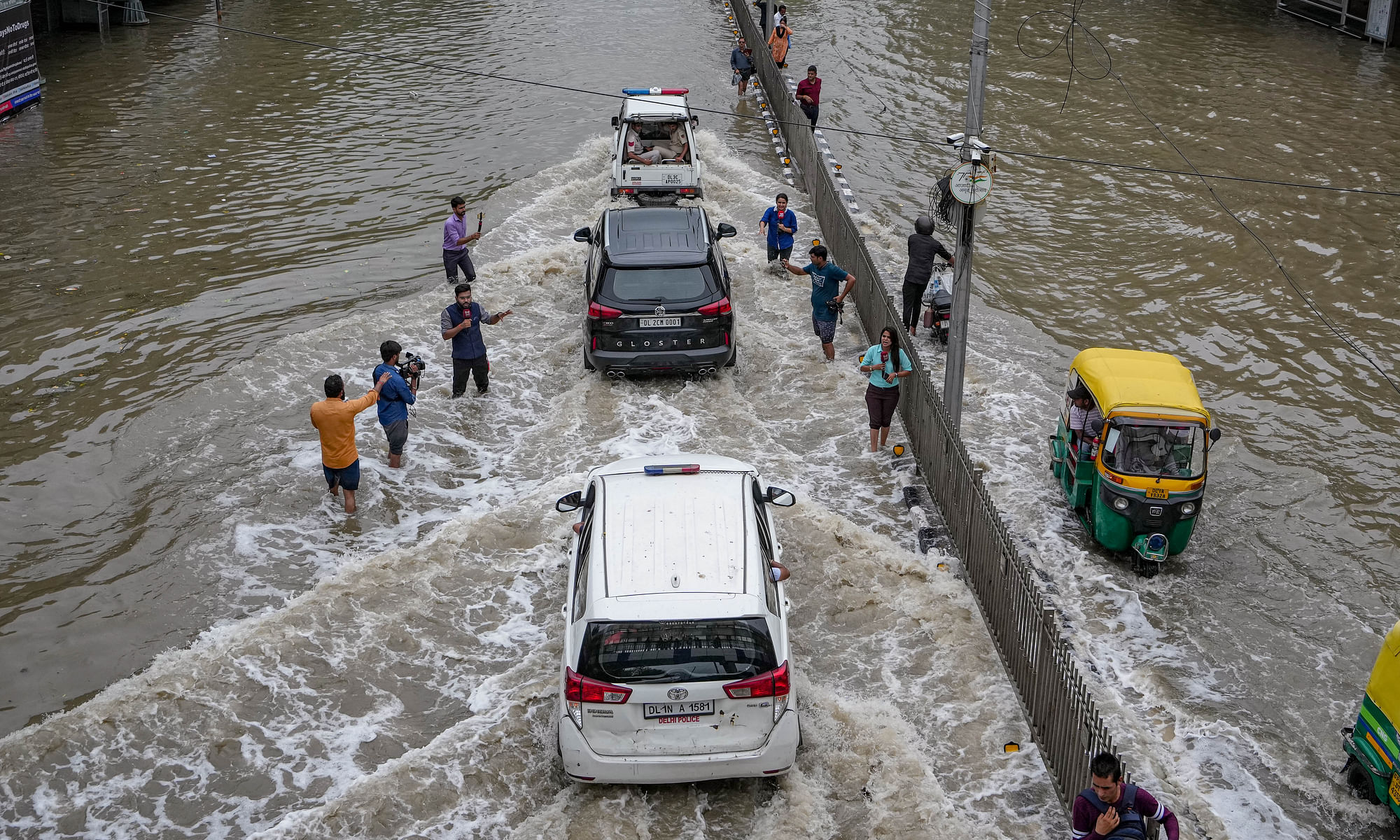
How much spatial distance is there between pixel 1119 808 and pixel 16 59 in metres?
26.6

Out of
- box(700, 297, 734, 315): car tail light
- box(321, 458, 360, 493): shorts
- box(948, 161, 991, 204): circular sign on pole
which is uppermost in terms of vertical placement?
box(948, 161, 991, 204): circular sign on pole

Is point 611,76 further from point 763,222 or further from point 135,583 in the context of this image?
point 135,583

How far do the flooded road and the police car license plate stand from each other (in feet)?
2.92

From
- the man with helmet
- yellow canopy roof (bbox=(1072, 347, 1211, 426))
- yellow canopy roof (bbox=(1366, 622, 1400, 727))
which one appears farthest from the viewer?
the man with helmet

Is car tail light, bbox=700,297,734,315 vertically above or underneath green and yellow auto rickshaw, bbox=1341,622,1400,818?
above

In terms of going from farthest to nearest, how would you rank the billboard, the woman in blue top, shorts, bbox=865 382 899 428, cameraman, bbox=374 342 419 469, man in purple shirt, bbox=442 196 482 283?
the billboard < man in purple shirt, bbox=442 196 482 283 < shorts, bbox=865 382 899 428 < the woman in blue top < cameraman, bbox=374 342 419 469

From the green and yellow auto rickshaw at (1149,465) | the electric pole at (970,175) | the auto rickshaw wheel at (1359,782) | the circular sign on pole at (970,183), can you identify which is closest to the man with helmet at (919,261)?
the electric pole at (970,175)

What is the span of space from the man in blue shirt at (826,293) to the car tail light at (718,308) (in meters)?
1.38

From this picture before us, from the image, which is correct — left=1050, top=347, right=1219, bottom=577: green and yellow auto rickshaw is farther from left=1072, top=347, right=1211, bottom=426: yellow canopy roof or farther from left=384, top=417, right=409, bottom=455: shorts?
left=384, top=417, right=409, bottom=455: shorts

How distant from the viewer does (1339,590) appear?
10562mm

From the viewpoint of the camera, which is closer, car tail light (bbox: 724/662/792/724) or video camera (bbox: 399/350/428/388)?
car tail light (bbox: 724/662/792/724)

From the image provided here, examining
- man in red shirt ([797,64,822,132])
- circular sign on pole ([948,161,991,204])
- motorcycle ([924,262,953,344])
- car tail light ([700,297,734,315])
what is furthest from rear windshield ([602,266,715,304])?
man in red shirt ([797,64,822,132])

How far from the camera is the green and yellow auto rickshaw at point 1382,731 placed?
7.27 meters

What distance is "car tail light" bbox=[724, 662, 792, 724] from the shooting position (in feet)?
23.1
